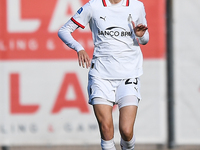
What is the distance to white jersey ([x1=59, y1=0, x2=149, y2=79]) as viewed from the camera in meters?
4.94

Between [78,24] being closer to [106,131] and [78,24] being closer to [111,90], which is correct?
[111,90]

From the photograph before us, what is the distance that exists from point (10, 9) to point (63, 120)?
6.75 feet

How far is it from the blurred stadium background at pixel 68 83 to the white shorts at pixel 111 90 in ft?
9.10

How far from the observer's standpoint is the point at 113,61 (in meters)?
4.98

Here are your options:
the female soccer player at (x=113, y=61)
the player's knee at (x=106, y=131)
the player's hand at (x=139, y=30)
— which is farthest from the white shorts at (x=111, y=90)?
the player's hand at (x=139, y=30)

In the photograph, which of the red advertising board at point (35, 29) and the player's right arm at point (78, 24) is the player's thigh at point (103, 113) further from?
the red advertising board at point (35, 29)

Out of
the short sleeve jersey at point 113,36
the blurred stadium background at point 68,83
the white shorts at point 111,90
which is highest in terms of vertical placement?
the short sleeve jersey at point 113,36

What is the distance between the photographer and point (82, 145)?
7.93m

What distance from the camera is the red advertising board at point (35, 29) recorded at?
784 cm

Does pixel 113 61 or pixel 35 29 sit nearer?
pixel 113 61

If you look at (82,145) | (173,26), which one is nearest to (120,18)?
(173,26)

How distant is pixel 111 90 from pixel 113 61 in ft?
1.01

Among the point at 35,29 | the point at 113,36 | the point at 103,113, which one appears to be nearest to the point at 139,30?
the point at 113,36

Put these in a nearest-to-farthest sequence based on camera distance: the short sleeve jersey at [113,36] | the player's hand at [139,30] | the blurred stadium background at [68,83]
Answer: the player's hand at [139,30], the short sleeve jersey at [113,36], the blurred stadium background at [68,83]
